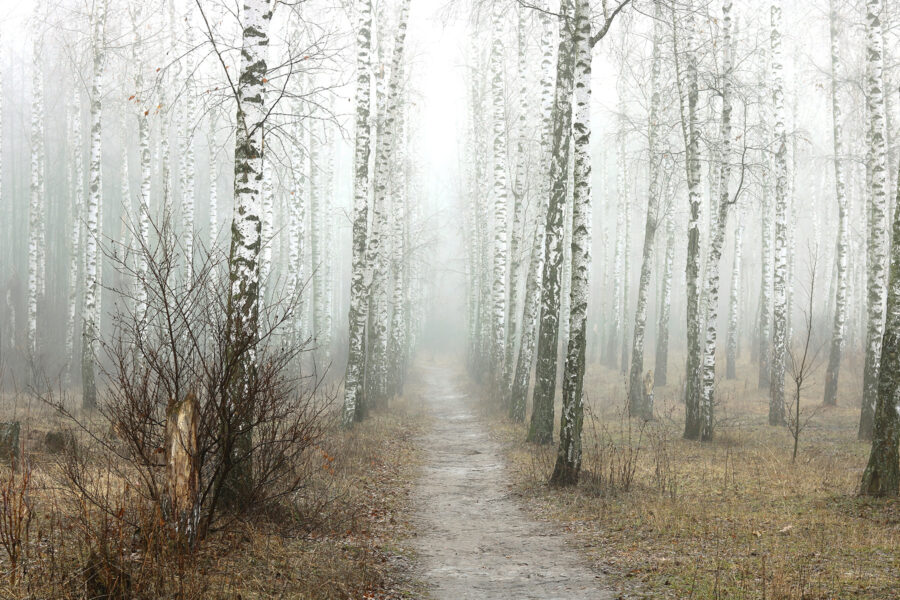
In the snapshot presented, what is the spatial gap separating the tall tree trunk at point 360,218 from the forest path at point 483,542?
7.86 feet

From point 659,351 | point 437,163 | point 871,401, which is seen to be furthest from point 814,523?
point 437,163

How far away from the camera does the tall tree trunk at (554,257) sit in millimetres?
11903

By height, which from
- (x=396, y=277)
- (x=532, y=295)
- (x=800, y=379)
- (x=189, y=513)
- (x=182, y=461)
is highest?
(x=396, y=277)

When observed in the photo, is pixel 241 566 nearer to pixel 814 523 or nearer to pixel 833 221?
pixel 814 523

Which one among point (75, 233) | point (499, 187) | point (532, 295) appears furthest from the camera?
point (75, 233)

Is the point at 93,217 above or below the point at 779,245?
below

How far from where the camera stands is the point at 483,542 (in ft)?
23.9

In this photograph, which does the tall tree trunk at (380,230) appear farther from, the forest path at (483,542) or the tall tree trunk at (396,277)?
the forest path at (483,542)

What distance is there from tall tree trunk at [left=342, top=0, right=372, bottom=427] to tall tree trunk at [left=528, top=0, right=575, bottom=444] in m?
4.10

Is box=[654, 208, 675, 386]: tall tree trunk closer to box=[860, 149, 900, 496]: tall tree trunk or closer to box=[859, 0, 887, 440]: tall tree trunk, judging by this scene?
box=[859, 0, 887, 440]: tall tree trunk

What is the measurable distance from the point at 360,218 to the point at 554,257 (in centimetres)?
466

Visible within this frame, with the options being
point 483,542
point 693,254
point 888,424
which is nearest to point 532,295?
point 693,254

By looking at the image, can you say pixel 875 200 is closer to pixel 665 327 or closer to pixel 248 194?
pixel 665 327

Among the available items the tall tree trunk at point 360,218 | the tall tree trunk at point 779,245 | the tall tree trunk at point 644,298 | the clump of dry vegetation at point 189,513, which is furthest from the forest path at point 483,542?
the tall tree trunk at point 779,245
